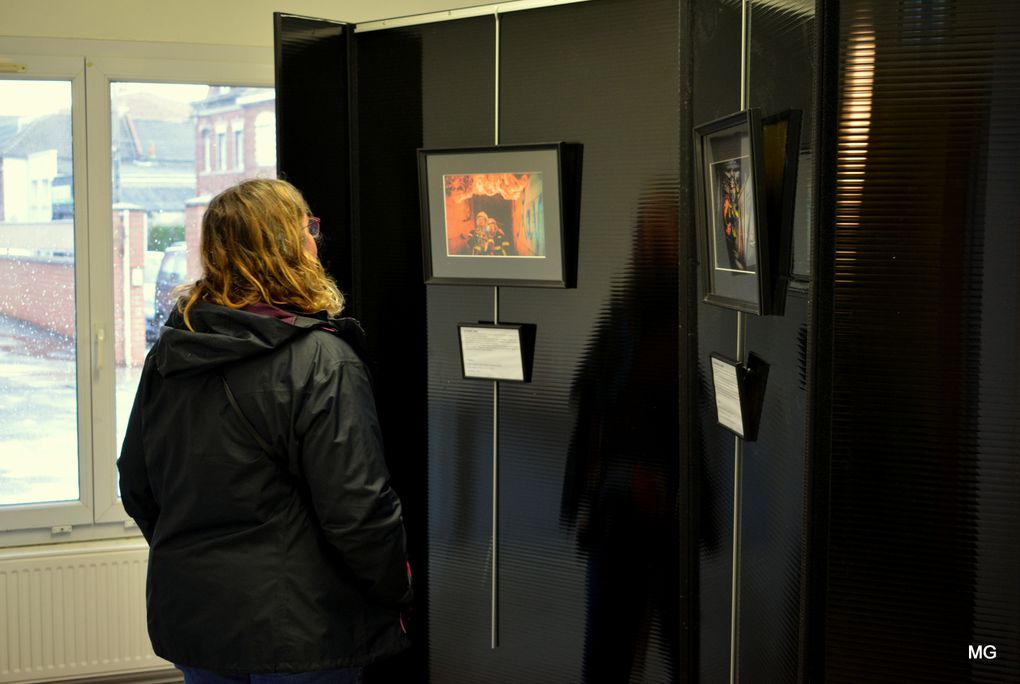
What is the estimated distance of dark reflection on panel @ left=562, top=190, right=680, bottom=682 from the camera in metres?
2.68

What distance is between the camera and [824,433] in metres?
1.67

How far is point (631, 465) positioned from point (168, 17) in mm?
2342

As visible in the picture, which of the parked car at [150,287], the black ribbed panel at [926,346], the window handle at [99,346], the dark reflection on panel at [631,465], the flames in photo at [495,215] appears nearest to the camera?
the black ribbed panel at [926,346]

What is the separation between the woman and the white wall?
199cm

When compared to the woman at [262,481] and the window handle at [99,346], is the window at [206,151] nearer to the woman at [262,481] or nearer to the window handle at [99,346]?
the window handle at [99,346]

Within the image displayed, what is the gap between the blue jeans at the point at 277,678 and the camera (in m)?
2.07

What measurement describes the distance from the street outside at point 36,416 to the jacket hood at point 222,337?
2.03 metres

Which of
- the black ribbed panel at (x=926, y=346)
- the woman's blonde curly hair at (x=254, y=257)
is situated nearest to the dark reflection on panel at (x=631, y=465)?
the woman's blonde curly hair at (x=254, y=257)

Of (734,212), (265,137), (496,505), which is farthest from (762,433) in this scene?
(265,137)

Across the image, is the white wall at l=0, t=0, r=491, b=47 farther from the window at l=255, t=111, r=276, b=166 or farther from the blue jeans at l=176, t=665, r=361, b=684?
the blue jeans at l=176, t=665, r=361, b=684

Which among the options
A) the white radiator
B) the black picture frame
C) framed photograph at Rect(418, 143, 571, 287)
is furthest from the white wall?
the black picture frame

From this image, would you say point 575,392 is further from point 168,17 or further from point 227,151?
point 168,17

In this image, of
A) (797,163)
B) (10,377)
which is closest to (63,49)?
(10,377)

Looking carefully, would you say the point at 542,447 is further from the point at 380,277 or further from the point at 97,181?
the point at 97,181
